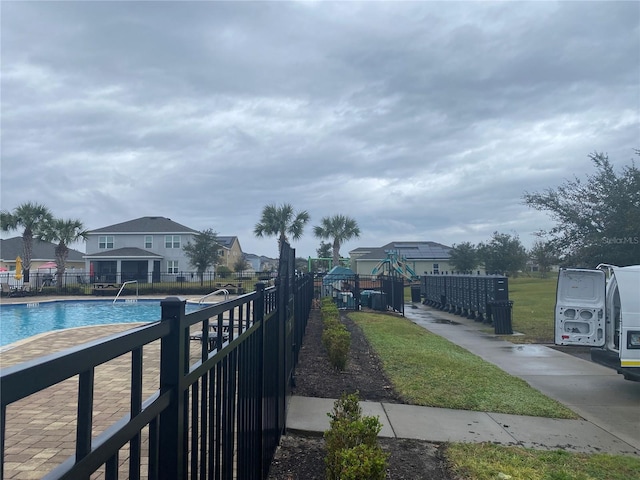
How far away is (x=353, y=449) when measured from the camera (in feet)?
12.2

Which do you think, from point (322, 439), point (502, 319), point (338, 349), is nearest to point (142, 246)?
point (502, 319)

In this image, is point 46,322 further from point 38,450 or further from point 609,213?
point 609,213

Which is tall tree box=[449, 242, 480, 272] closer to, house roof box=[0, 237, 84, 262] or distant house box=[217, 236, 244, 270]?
distant house box=[217, 236, 244, 270]

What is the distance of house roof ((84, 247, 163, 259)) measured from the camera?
46362 mm

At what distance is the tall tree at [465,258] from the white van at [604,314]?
3774cm

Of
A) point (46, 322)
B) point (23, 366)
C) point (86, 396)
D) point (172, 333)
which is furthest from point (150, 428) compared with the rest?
point (46, 322)

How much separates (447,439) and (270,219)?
41.7 metres

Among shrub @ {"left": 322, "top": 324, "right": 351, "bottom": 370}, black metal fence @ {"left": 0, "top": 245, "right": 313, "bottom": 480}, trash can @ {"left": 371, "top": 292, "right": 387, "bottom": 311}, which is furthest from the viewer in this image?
trash can @ {"left": 371, "top": 292, "right": 387, "bottom": 311}

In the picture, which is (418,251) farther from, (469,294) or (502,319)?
(502,319)

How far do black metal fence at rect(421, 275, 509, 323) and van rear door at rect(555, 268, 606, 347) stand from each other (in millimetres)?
5671

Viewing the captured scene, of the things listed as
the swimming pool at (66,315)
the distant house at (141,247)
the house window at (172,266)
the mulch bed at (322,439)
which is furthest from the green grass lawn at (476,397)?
the house window at (172,266)

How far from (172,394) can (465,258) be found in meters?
47.4

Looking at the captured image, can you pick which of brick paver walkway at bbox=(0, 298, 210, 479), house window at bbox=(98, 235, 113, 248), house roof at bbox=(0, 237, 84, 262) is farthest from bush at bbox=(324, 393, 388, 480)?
house roof at bbox=(0, 237, 84, 262)

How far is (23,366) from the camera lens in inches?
39.7
